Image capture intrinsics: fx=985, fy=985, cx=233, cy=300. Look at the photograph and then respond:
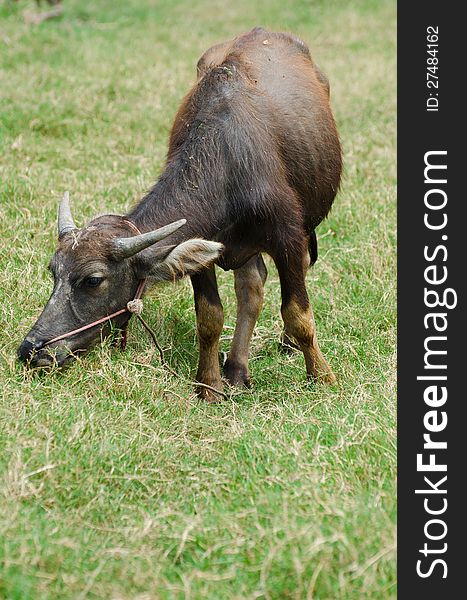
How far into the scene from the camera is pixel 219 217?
5234 millimetres

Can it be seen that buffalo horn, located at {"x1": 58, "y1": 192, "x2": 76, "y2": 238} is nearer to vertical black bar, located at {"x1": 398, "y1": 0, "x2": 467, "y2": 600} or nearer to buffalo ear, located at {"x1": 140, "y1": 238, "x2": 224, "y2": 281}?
buffalo ear, located at {"x1": 140, "y1": 238, "x2": 224, "y2": 281}

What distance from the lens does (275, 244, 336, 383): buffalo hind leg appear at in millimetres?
5449

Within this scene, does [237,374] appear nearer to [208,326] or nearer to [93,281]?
[208,326]

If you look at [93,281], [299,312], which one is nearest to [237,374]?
[299,312]

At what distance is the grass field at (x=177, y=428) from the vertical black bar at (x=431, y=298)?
0.50ft

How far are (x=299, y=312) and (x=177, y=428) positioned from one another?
3.76 ft

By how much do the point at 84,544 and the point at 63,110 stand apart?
6.11 metres

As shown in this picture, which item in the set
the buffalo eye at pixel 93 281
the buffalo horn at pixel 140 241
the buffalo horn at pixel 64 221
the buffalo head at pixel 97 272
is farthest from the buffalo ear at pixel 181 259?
the buffalo horn at pixel 64 221

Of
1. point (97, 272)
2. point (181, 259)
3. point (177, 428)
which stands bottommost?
point (177, 428)

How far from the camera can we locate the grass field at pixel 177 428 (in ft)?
11.8

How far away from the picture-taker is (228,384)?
6000mm

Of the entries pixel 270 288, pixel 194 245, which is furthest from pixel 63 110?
pixel 194 245

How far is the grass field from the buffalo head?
131mm

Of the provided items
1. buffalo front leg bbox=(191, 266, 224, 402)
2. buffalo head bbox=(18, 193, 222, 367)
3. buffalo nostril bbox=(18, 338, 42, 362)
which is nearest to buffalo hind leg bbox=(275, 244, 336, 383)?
buffalo front leg bbox=(191, 266, 224, 402)
